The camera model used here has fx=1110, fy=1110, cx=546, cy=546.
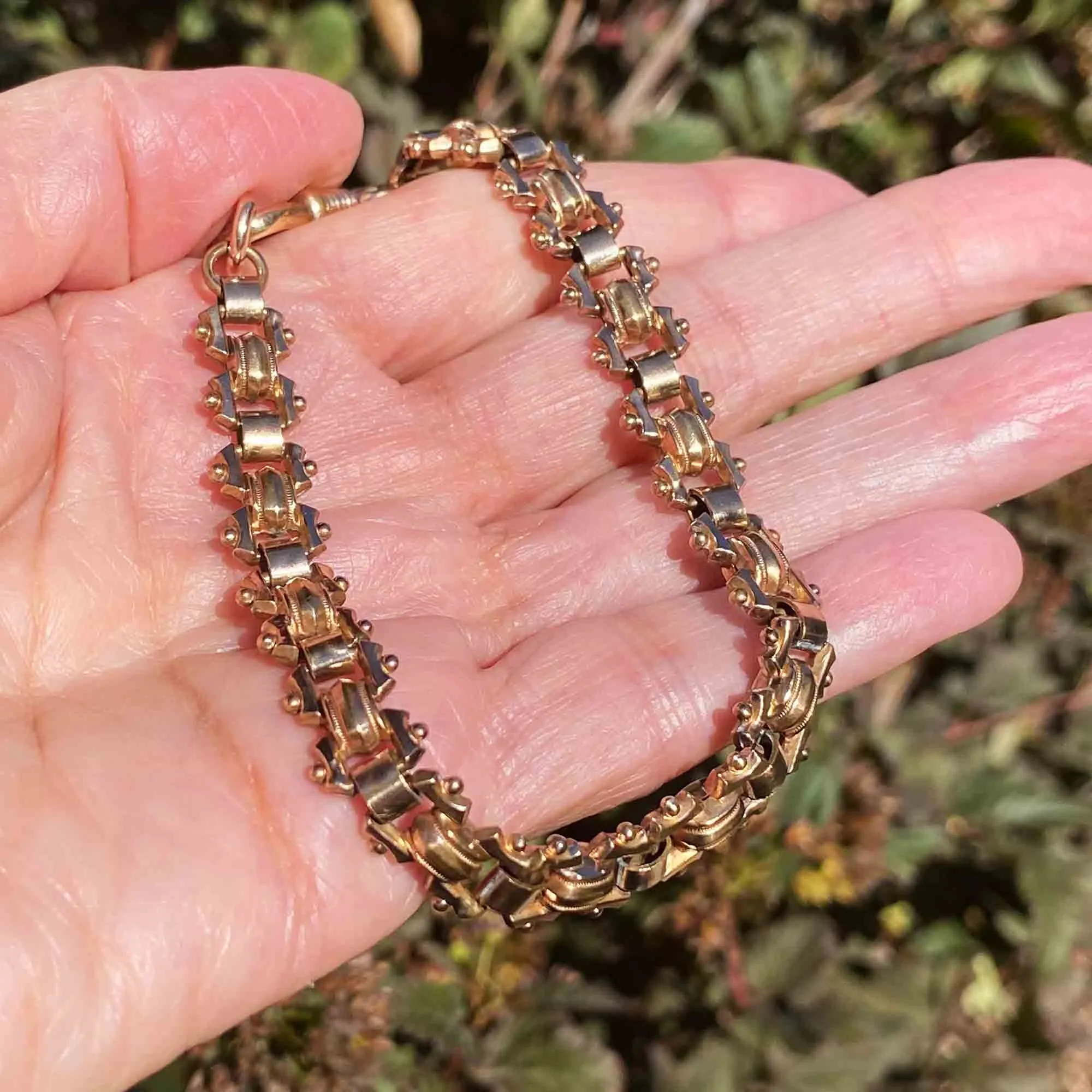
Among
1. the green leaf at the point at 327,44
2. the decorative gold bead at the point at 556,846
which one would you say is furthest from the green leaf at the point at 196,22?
the decorative gold bead at the point at 556,846

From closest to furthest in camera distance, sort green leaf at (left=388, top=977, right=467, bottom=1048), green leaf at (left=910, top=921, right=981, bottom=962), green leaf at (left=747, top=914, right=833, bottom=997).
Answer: green leaf at (left=388, top=977, right=467, bottom=1048) → green leaf at (left=747, top=914, right=833, bottom=997) → green leaf at (left=910, top=921, right=981, bottom=962)

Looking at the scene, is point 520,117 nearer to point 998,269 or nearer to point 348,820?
point 998,269

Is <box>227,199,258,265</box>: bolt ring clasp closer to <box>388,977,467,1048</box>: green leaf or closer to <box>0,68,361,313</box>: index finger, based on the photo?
<box>0,68,361,313</box>: index finger

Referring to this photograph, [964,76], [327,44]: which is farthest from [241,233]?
[964,76]

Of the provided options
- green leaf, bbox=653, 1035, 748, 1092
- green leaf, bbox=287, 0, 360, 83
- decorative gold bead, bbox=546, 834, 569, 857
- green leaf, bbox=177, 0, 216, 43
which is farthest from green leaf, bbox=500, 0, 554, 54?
green leaf, bbox=653, 1035, 748, 1092

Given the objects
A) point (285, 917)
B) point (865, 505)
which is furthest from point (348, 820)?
point (865, 505)

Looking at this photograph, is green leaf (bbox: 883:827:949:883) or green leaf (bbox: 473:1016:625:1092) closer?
green leaf (bbox: 473:1016:625:1092)

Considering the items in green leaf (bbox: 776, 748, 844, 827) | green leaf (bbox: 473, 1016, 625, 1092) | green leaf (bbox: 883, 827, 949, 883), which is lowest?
green leaf (bbox: 473, 1016, 625, 1092)
